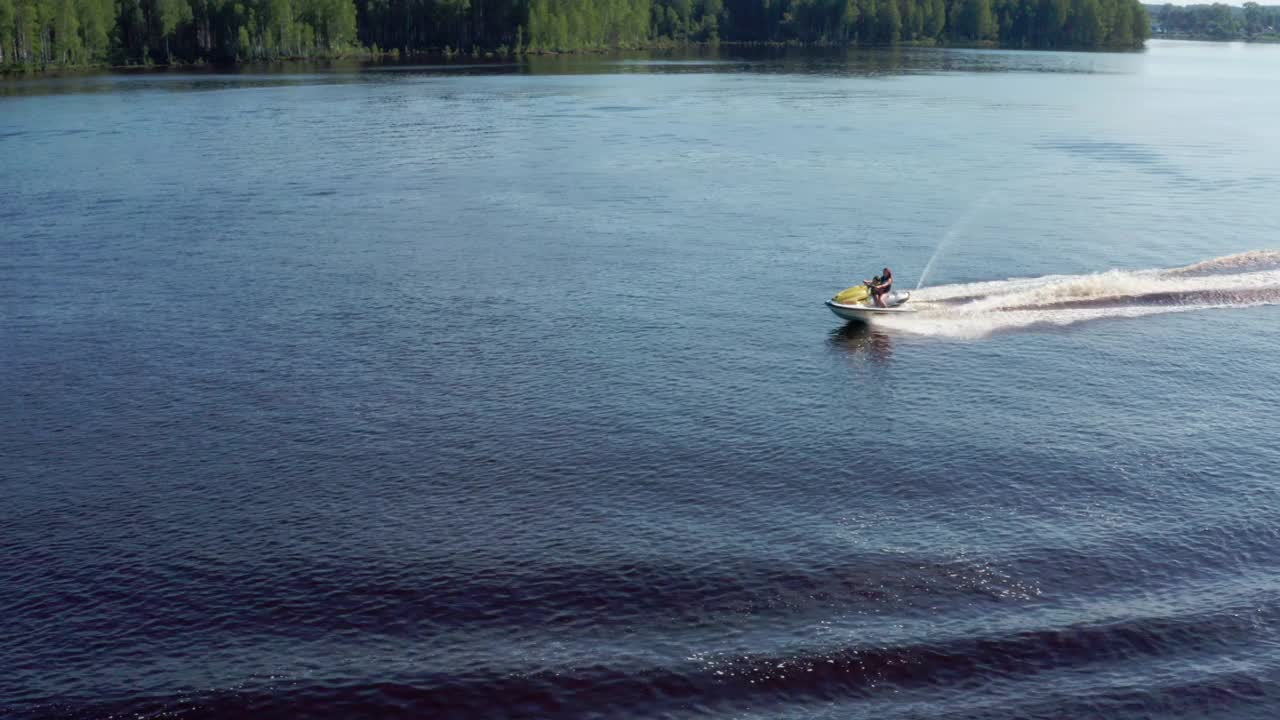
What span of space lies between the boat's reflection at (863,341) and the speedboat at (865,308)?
0.79 meters

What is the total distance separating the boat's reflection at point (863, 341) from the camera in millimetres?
80438

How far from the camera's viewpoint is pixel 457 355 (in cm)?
7888

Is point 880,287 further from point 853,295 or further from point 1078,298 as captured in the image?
point 1078,298

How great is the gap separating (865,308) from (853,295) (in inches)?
51.4

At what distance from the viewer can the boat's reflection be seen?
8044cm

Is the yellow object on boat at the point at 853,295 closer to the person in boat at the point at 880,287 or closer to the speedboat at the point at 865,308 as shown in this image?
the speedboat at the point at 865,308

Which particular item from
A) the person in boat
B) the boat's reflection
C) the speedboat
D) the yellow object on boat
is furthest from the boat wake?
the yellow object on boat

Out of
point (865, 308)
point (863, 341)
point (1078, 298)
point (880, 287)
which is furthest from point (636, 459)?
point (1078, 298)

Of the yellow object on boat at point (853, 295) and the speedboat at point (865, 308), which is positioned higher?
the yellow object on boat at point (853, 295)

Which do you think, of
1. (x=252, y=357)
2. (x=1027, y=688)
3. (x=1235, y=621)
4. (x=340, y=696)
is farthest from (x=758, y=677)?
(x=252, y=357)

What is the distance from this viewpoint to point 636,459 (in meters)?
63.8

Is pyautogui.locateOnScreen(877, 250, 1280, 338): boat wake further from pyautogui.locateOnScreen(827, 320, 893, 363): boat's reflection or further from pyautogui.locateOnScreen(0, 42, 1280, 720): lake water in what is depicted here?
pyautogui.locateOnScreen(827, 320, 893, 363): boat's reflection

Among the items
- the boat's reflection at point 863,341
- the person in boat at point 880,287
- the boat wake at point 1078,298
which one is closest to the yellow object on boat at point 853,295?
the person in boat at point 880,287

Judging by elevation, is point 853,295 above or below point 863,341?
above
